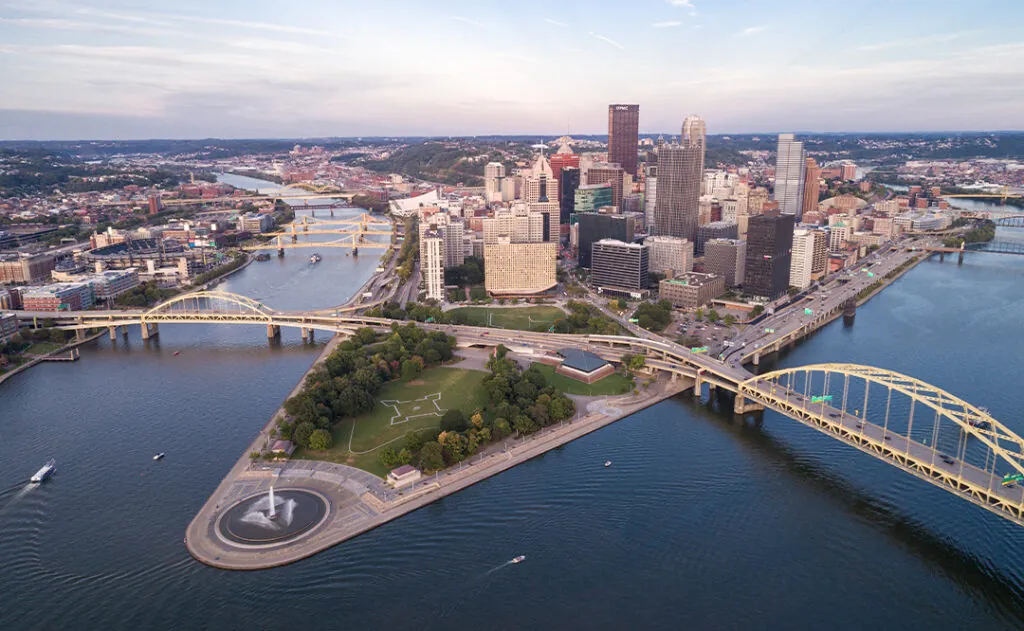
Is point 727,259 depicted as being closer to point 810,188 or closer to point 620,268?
point 620,268

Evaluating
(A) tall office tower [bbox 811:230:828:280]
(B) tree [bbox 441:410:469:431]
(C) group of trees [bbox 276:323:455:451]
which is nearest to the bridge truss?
(B) tree [bbox 441:410:469:431]

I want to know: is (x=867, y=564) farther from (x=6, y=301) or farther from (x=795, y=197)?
(x=795, y=197)

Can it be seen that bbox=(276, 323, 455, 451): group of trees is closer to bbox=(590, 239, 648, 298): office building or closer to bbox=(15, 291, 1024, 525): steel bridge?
bbox=(15, 291, 1024, 525): steel bridge

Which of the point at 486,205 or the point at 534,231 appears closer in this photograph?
the point at 534,231

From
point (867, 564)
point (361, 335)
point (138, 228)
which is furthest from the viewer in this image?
point (138, 228)

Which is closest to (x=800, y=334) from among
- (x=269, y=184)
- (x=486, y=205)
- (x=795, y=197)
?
(x=795, y=197)
